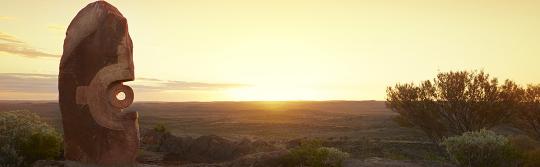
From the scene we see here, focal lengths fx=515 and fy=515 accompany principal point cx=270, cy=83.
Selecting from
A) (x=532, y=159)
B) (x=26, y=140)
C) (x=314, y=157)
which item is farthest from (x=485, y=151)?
(x=26, y=140)

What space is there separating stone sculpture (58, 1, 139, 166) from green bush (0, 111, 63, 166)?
166 cm

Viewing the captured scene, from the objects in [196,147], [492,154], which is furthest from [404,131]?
[492,154]

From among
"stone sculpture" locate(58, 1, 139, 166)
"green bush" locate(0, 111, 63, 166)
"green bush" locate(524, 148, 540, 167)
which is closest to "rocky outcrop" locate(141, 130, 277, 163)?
"green bush" locate(0, 111, 63, 166)

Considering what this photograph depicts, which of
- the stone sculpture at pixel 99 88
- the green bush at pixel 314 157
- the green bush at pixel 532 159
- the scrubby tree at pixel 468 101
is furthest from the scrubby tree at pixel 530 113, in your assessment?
the stone sculpture at pixel 99 88

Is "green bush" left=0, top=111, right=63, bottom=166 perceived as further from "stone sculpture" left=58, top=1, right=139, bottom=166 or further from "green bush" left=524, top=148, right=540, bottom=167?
"green bush" left=524, top=148, right=540, bottom=167

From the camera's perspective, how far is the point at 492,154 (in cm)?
1984

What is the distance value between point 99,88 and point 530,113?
78.7 feet

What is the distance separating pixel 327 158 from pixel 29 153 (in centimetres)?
1174

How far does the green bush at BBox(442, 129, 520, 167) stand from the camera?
64.4 ft

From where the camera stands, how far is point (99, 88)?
62.7ft

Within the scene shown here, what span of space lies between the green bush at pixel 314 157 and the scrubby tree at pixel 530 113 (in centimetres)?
1456

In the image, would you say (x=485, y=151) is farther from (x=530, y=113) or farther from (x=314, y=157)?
(x=530, y=113)

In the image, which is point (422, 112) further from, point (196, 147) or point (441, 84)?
point (196, 147)

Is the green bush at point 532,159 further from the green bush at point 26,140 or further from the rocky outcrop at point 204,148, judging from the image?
the green bush at point 26,140
